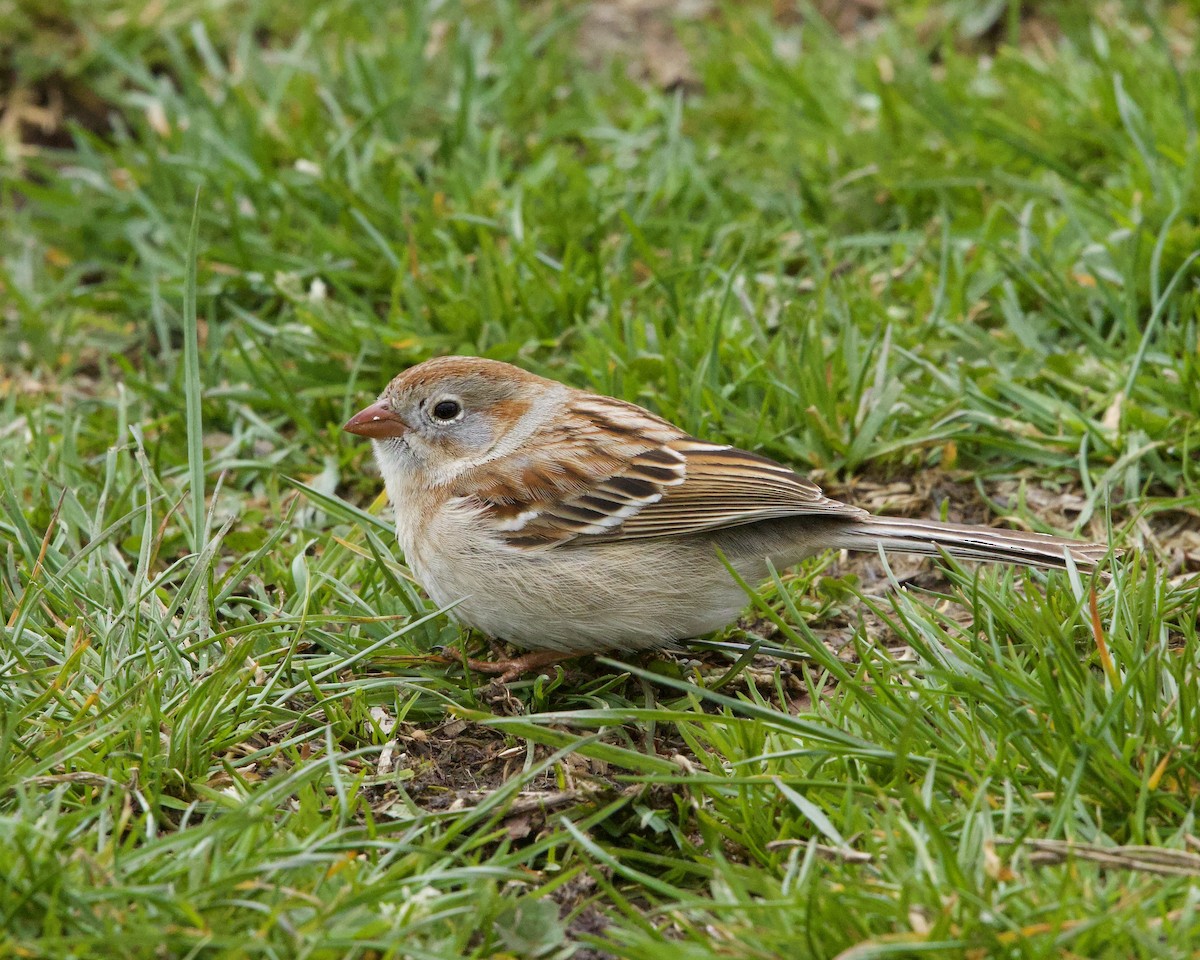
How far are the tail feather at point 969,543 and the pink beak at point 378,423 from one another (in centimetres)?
142

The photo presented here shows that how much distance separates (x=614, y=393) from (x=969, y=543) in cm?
157

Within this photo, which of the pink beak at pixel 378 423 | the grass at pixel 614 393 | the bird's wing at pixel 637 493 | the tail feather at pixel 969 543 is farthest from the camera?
the pink beak at pixel 378 423

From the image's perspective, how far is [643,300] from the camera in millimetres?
5492

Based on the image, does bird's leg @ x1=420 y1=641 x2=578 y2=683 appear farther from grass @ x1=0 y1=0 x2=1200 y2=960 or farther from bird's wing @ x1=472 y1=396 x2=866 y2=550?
bird's wing @ x1=472 y1=396 x2=866 y2=550

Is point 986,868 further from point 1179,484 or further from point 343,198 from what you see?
point 343,198

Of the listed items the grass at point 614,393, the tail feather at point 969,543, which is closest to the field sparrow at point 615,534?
the tail feather at point 969,543

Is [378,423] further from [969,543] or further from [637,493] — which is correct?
[969,543]

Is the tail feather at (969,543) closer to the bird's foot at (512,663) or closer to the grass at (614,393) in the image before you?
the grass at (614,393)

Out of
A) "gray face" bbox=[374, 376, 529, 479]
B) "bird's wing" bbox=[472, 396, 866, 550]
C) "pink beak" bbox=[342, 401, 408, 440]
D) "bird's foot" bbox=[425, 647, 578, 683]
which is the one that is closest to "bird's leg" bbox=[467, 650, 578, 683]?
"bird's foot" bbox=[425, 647, 578, 683]

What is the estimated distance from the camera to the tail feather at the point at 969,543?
3.76 meters

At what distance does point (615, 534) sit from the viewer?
3947 millimetres

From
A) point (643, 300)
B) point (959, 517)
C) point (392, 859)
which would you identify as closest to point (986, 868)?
point (392, 859)

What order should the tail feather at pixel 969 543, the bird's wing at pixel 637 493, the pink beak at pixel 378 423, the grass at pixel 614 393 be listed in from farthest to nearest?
1. the pink beak at pixel 378 423
2. the bird's wing at pixel 637 493
3. the tail feather at pixel 969 543
4. the grass at pixel 614 393

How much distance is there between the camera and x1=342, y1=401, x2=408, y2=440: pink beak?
4.29m
